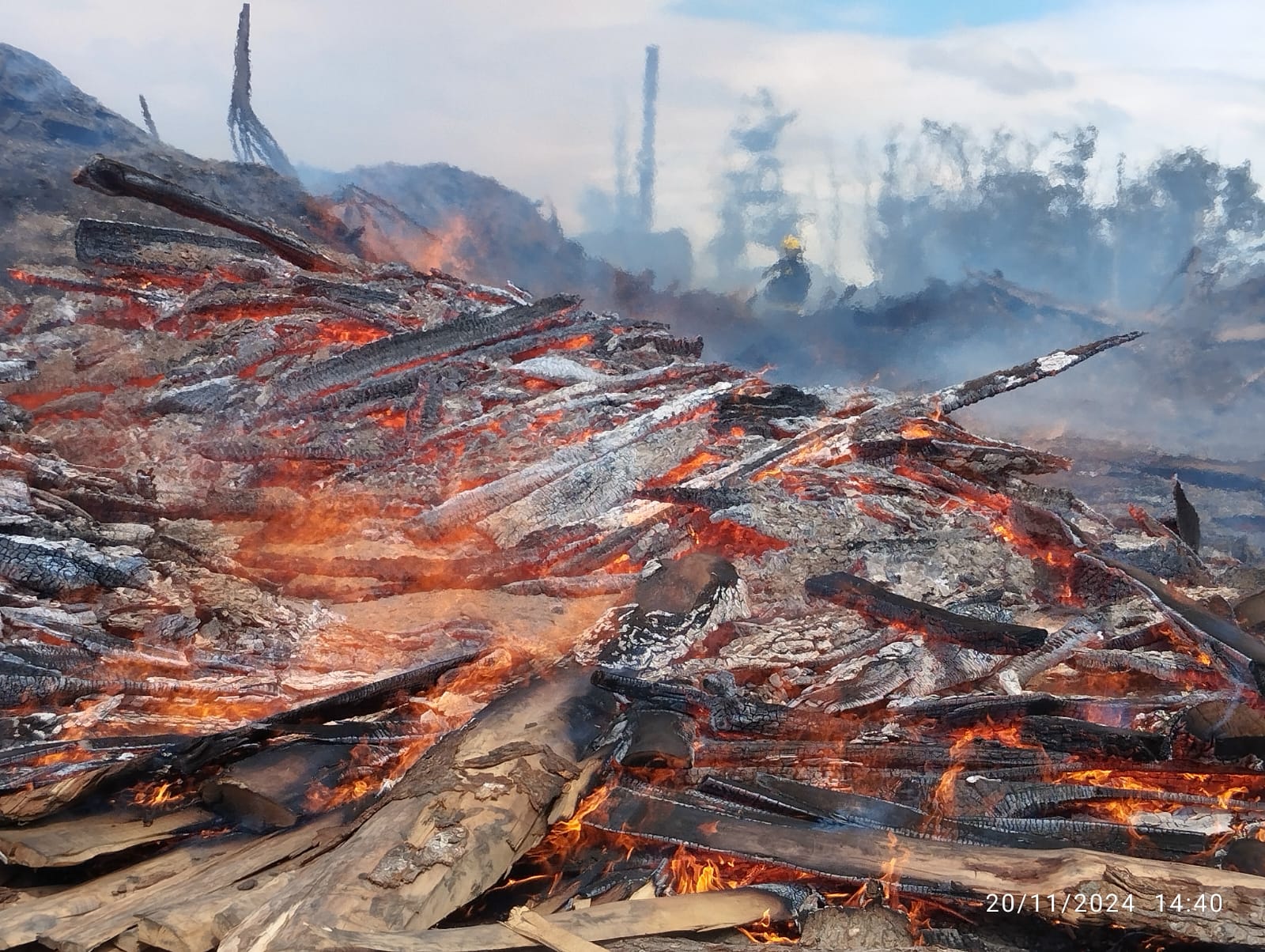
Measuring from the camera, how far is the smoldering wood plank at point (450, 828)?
2.73 meters

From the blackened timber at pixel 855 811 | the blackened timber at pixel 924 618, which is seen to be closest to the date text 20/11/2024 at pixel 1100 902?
the blackened timber at pixel 855 811

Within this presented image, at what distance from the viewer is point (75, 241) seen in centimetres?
1084

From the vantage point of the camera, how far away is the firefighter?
21.4m

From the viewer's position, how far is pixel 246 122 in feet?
69.2

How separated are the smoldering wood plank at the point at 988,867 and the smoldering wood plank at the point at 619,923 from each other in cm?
22

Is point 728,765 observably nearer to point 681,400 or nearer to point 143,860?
point 143,860

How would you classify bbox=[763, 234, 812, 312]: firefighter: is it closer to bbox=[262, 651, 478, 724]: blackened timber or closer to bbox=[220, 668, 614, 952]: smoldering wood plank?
bbox=[262, 651, 478, 724]: blackened timber

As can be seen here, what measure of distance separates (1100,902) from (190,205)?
44.8 feet

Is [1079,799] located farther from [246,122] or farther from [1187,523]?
[246,122]

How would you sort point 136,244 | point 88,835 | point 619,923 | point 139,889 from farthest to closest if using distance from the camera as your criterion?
point 136,244 → point 88,835 → point 139,889 → point 619,923

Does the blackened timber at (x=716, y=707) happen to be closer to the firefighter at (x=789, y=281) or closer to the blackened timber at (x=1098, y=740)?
the blackened timber at (x=1098, y=740)

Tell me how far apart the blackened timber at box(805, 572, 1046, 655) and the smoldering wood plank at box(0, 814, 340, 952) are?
3.46 metres

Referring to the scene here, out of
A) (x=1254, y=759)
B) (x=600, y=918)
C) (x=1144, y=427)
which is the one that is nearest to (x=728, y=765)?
(x=600, y=918)

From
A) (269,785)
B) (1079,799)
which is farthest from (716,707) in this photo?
(269,785)
